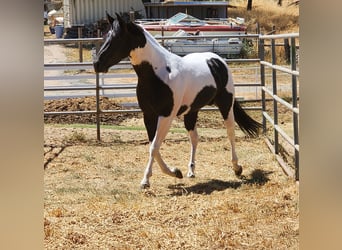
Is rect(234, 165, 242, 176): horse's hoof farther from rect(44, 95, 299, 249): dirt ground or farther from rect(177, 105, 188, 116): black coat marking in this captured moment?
rect(177, 105, 188, 116): black coat marking

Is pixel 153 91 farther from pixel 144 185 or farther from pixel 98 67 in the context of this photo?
pixel 144 185

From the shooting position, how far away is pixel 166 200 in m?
3.60

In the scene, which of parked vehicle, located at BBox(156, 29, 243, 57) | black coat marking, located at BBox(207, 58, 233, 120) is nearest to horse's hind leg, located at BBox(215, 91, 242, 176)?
black coat marking, located at BBox(207, 58, 233, 120)

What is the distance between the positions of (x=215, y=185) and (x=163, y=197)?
0.56 m

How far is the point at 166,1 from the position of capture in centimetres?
1631

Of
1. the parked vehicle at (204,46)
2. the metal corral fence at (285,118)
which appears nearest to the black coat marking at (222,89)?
the metal corral fence at (285,118)

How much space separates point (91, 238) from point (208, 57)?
7.52 feet

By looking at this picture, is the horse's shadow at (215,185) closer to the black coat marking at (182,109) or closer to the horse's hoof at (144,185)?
the horse's hoof at (144,185)

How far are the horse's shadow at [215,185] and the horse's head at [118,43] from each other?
1.09 metres

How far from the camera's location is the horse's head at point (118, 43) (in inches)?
151

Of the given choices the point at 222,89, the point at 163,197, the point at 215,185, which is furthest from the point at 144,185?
the point at 222,89
